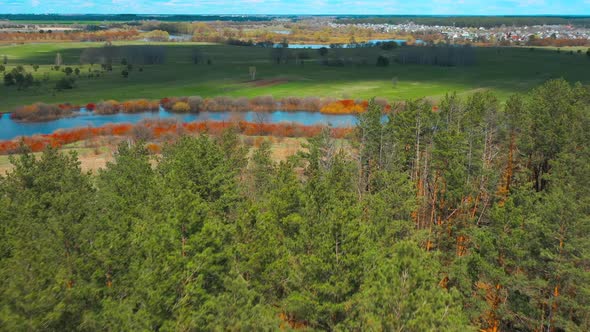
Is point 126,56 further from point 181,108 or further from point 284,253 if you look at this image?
point 284,253

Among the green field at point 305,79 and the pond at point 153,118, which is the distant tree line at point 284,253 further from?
the green field at point 305,79

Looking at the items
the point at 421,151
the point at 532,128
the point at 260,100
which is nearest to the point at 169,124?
the point at 260,100

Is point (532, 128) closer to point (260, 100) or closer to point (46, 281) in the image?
point (46, 281)

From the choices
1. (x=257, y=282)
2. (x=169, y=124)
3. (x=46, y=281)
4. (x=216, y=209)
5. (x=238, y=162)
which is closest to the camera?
(x=46, y=281)

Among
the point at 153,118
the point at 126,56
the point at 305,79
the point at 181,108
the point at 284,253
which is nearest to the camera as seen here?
the point at 284,253

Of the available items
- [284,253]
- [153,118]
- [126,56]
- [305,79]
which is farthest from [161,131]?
[126,56]

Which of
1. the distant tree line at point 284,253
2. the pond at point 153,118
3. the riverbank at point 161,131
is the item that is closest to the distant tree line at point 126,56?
the pond at point 153,118
